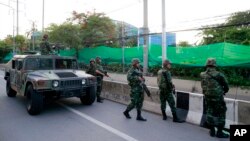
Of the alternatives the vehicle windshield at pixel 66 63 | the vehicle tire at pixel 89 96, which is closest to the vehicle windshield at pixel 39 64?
the vehicle windshield at pixel 66 63

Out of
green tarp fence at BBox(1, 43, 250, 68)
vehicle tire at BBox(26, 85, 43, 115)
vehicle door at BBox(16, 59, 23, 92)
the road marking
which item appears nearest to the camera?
the road marking

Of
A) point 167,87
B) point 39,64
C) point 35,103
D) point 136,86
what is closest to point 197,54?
point 167,87

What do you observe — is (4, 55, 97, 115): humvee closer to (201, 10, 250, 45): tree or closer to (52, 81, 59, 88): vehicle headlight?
(52, 81, 59, 88): vehicle headlight

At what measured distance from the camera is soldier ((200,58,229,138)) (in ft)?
18.3

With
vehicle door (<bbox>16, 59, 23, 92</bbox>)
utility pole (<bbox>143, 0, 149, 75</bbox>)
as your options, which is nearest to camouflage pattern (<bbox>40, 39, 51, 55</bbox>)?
vehicle door (<bbox>16, 59, 23, 92</bbox>)

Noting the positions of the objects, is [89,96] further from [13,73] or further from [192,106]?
[192,106]

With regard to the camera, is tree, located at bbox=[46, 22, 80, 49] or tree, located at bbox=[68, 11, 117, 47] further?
tree, located at bbox=[68, 11, 117, 47]

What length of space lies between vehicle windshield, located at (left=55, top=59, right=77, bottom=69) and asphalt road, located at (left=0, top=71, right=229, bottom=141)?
5.09 feet

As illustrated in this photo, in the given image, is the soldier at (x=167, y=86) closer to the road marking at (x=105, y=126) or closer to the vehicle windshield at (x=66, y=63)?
the road marking at (x=105, y=126)

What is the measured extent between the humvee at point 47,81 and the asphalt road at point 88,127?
492mm

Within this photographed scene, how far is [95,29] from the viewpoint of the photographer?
2356 centimetres

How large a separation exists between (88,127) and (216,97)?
3.05 meters

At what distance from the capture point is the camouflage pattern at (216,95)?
5.59 m

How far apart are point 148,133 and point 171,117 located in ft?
5.61
